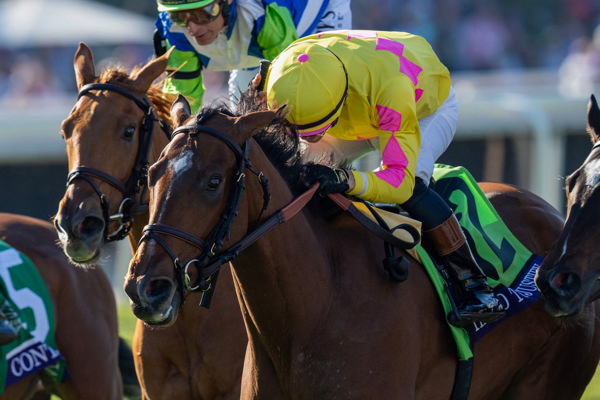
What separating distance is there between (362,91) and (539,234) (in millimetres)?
1421

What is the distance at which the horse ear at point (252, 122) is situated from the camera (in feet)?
11.0

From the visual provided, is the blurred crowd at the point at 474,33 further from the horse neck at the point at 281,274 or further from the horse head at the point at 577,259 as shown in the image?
the horse neck at the point at 281,274

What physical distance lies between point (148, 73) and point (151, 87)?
7.0 inches

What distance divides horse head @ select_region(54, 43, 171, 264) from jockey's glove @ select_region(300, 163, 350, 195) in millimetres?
963

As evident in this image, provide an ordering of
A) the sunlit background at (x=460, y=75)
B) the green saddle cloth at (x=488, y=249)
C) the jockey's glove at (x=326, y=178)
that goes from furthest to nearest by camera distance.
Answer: the sunlit background at (x=460, y=75) < the green saddle cloth at (x=488, y=249) < the jockey's glove at (x=326, y=178)

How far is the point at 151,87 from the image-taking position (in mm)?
4641

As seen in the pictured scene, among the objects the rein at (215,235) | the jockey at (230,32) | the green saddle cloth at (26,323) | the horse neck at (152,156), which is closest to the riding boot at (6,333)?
the green saddle cloth at (26,323)

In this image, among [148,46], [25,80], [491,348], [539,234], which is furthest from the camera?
[148,46]

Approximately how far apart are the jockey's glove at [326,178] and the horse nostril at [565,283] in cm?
82

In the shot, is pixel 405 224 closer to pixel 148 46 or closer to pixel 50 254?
pixel 50 254

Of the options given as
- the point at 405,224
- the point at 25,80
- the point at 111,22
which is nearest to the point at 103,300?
the point at 405,224

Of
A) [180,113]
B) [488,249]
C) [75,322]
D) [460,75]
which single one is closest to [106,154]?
[180,113]

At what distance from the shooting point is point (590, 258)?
357 centimetres

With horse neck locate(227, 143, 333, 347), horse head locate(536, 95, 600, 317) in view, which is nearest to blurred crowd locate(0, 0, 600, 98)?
horse head locate(536, 95, 600, 317)
